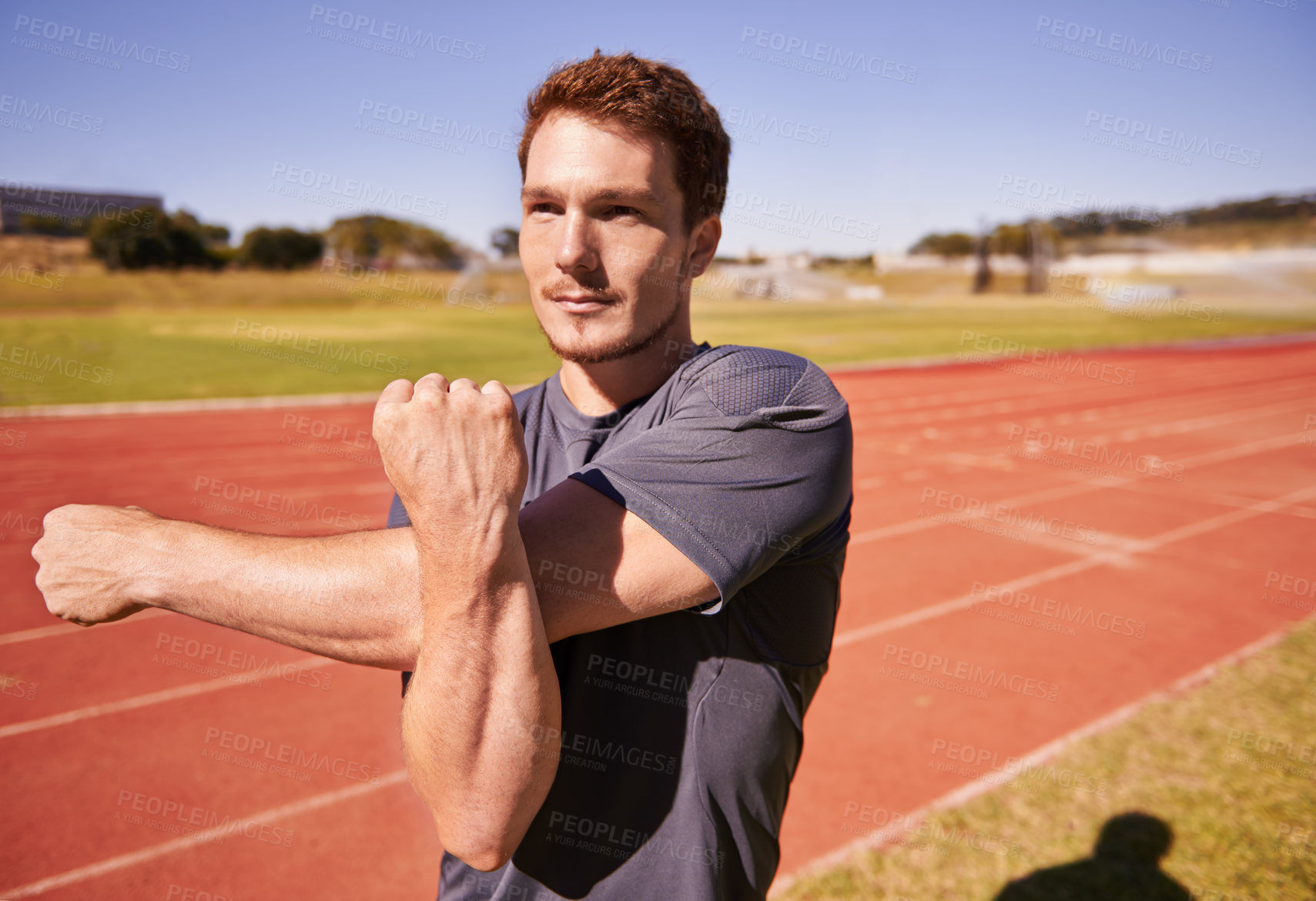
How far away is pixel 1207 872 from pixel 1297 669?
3394 mm

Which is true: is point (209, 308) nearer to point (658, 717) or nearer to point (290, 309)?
point (290, 309)

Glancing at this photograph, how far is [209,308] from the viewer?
46656 mm

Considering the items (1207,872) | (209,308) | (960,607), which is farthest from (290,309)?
(1207,872)

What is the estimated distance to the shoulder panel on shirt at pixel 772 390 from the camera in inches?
52.5
